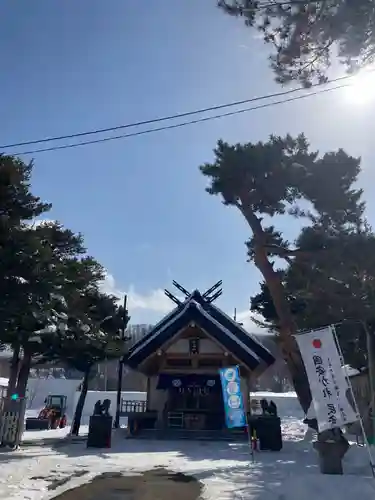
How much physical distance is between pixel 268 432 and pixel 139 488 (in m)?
6.99

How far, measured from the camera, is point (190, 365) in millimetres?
18531

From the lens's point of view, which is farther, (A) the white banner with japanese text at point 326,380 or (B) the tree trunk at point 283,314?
(B) the tree trunk at point 283,314

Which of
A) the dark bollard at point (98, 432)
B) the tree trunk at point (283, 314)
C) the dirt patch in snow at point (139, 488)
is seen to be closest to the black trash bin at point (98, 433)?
the dark bollard at point (98, 432)

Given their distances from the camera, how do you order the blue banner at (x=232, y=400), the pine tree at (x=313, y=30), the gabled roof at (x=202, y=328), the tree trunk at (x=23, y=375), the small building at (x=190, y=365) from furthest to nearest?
the small building at (x=190, y=365)
the gabled roof at (x=202, y=328)
the tree trunk at (x=23, y=375)
the blue banner at (x=232, y=400)
the pine tree at (x=313, y=30)

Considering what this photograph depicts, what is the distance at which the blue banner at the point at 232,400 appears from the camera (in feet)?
38.5

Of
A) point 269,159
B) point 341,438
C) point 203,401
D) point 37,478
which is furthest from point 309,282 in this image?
point 37,478

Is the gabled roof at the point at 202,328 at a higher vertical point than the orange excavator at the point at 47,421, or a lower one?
higher

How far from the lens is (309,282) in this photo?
1389 cm

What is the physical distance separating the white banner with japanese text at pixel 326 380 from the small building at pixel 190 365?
8.53 meters

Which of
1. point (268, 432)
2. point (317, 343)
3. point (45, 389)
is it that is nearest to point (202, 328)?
point (268, 432)

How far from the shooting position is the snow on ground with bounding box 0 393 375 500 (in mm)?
6578

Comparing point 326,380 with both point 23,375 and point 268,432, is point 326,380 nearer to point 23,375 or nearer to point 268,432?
point 268,432

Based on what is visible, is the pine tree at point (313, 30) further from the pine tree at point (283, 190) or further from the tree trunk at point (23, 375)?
the tree trunk at point (23, 375)

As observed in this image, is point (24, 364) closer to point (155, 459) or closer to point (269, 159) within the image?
point (155, 459)
